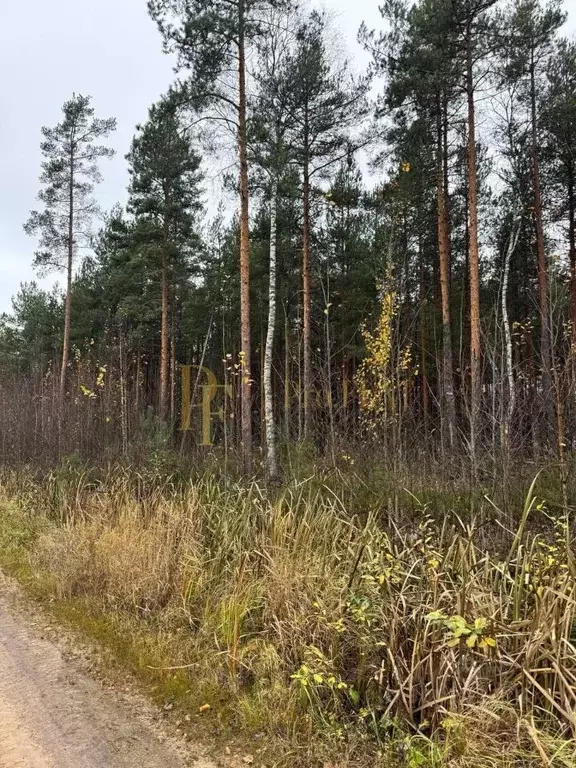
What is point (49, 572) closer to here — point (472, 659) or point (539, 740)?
point (472, 659)

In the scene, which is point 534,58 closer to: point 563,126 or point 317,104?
point 563,126

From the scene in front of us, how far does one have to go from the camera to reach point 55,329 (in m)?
28.5

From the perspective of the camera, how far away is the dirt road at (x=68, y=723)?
9.03 feet

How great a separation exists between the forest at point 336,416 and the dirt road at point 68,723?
401 millimetres

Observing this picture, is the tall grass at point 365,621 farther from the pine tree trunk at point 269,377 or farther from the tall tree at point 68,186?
the tall tree at point 68,186

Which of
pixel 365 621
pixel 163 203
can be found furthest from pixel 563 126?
pixel 365 621

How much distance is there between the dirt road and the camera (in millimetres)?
2752

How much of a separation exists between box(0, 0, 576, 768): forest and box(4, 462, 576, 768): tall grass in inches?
0.9

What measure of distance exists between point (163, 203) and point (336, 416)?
12920 mm

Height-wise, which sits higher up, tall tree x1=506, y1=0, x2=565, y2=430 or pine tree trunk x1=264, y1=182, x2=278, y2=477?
tall tree x1=506, y1=0, x2=565, y2=430

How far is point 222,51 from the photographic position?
1012 cm

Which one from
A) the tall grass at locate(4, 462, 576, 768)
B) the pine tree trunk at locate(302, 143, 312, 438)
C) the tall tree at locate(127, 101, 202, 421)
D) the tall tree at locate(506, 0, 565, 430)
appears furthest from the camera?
the tall tree at locate(127, 101, 202, 421)

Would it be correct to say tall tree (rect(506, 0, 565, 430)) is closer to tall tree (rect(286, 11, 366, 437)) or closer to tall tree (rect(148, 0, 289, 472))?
tall tree (rect(286, 11, 366, 437))

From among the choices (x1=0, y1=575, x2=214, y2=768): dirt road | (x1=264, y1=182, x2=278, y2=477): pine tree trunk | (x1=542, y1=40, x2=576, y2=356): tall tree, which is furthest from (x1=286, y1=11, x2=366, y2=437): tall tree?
(x1=0, y1=575, x2=214, y2=768): dirt road
